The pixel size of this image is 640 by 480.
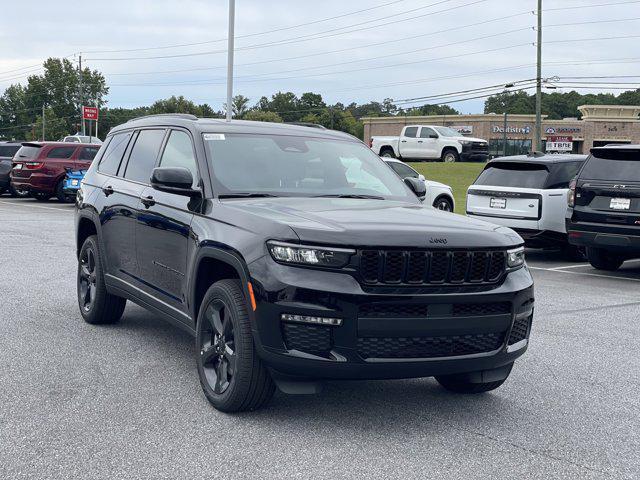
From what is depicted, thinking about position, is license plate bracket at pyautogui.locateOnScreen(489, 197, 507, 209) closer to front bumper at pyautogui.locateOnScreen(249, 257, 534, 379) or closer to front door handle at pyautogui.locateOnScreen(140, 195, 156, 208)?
front door handle at pyautogui.locateOnScreen(140, 195, 156, 208)

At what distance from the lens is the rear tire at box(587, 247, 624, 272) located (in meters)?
13.4

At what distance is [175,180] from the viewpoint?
5660 mm

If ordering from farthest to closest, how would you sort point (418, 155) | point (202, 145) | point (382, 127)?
1. point (382, 127)
2. point (418, 155)
3. point (202, 145)

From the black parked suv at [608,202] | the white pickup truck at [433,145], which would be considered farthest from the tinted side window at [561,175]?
the white pickup truck at [433,145]

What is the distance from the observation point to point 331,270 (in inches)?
182

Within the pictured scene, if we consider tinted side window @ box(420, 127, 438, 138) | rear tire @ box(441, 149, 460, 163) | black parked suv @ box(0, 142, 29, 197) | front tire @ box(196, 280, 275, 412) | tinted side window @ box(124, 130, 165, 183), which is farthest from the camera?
tinted side window @ box(420, 127, 438, 138)

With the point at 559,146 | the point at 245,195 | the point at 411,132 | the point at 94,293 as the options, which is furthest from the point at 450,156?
the point at 245,195

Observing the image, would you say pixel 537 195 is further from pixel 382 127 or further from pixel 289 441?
pixel 382 127

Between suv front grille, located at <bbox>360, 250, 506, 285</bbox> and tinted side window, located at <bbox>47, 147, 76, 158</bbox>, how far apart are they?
23.9 m

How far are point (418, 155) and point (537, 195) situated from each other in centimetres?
2912

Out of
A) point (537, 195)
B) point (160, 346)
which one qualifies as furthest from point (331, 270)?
point (537, 195)

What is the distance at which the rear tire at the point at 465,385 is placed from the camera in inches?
218

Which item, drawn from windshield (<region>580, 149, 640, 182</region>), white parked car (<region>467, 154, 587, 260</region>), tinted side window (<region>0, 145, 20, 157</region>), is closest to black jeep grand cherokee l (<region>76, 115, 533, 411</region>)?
windshield (<region>580, 149, 640, 182</region>)

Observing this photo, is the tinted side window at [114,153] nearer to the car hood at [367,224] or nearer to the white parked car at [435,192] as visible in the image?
the car hood at [367,224]
